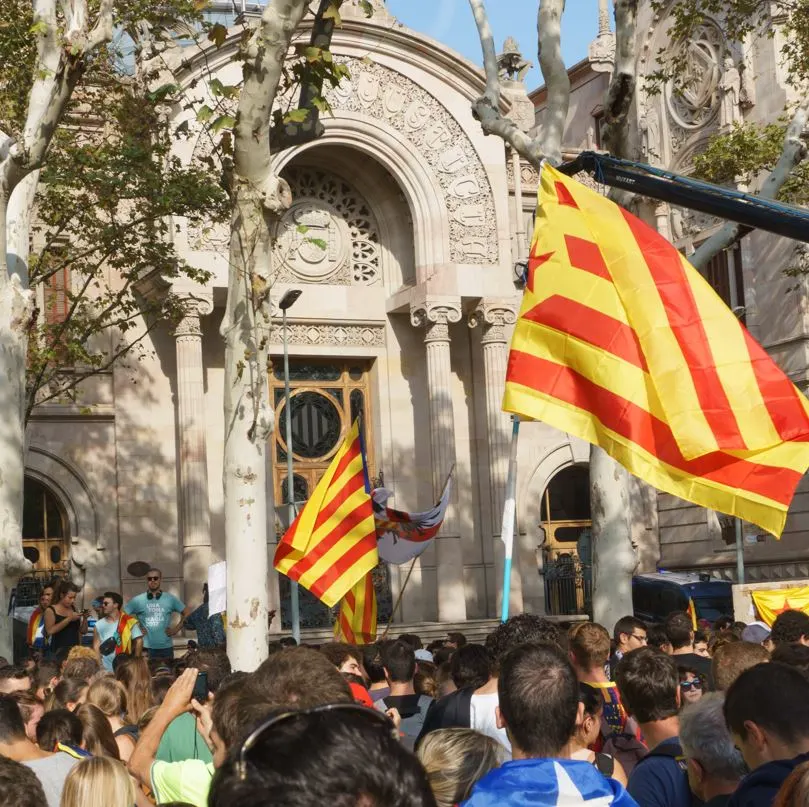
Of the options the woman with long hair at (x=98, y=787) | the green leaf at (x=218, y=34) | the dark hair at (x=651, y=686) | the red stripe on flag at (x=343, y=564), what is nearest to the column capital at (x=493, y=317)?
the red stripe on flag at (x=343, y=564)

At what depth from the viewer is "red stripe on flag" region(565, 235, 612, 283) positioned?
25.1 feet

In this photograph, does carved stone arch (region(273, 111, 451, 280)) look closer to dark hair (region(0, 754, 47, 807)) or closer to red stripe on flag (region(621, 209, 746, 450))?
red stripe on flag (region(621, 209, 746, 450))

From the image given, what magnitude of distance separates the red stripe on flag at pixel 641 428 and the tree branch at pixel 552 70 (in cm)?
715

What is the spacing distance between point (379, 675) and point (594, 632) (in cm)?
340

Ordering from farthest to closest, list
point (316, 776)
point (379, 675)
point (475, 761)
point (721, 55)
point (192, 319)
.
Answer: point (721, 55)
point (192, 319)
point (379, 675)
point (475, 761)
point (316, 776)

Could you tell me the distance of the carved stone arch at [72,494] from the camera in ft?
88.3

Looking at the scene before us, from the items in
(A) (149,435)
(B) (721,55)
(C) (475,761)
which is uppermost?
(B) (721,55)

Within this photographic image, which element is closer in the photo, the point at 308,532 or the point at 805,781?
the point at 805,781

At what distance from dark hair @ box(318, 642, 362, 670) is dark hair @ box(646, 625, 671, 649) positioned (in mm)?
1857

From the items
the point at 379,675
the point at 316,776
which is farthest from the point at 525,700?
the point at 379,675

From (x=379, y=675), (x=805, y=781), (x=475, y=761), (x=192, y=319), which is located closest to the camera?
(x=805, y=781)

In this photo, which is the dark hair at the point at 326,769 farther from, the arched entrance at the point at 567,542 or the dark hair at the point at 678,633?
the arched entrance at the point at 567,542

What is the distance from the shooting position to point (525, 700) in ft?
13.6

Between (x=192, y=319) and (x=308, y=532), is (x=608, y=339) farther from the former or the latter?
(x=192, y=319)
